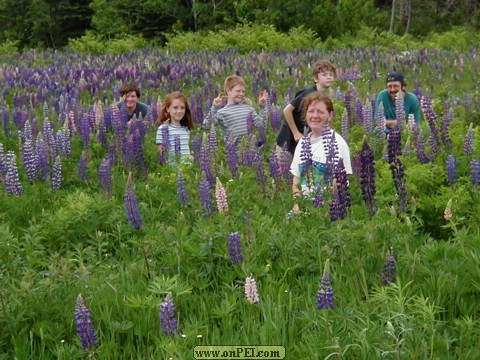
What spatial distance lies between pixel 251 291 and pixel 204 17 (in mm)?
26767

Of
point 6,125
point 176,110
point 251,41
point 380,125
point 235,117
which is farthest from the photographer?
point 251,41

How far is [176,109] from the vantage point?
25.5 feet

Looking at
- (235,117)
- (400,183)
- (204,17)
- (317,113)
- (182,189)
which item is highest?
(204,17)

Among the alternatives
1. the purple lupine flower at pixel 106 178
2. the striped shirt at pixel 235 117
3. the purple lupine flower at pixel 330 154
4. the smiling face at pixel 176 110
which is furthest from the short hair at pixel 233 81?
the purple lupine flower at pixel 330 154

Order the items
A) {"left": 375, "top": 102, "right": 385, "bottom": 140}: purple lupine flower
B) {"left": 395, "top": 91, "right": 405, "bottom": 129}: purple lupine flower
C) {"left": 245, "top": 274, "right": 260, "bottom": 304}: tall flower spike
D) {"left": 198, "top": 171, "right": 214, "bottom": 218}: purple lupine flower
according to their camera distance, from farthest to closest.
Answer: {"left": 375, "top": 102, "right": 385, "bottom": 140}: purple lupine flower → {"left": 395, "top": 91, "right": 405, "bottom": 129}: purple lupine flower → {"left": 198, "top": 171, "right": 214, "bottom": 218}: purple lupine flower → {"left": 245, "top": 274, "right": 260, "bottom": 304}: tall flower spike

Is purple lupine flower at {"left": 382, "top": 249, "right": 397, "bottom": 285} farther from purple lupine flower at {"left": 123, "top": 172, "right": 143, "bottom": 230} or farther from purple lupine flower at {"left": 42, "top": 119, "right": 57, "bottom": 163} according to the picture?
purple lupine flower at {"left": 42, "top": 119, "right": 57, "bottom": 163}

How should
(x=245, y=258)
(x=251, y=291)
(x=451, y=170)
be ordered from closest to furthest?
(x=251, y=291), (x=245, y=258), (x=451, y=170)

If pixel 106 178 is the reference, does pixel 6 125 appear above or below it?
above

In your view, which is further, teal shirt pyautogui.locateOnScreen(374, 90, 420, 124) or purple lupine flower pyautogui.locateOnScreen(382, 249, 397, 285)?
teal shirt pyautogui.locateOnScreen(374, 90, 420, 124)

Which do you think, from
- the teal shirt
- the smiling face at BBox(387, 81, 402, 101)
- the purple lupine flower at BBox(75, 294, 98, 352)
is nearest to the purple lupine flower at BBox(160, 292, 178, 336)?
the purple lupine flower at BBox(75, 294, 98, 352)

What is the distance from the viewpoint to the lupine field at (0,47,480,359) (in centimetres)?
316

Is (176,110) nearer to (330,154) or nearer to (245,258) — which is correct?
(330,154)

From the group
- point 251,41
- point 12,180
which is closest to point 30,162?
point 12,180

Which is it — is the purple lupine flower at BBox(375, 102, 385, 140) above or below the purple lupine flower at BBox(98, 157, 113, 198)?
above
